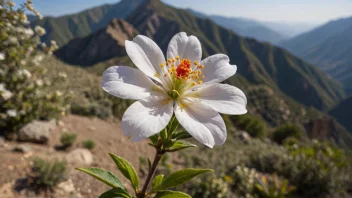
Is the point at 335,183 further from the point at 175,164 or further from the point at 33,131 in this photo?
the point at 33,131

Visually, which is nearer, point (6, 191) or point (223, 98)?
point (223, 98)

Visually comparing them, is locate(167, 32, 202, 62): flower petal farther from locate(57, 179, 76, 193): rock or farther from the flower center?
locate(57, 179, 76, 193): rock

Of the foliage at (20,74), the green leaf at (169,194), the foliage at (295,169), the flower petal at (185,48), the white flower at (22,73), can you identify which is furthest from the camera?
the foliage at (295,169)

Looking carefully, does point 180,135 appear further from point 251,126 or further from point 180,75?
point 251,126

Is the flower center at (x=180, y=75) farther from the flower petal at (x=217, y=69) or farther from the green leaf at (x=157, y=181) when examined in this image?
the green leaf at (x=157, y=181)

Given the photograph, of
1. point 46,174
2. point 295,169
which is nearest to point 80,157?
point 46,174

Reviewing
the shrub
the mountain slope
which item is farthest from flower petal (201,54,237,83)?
the mountain slope

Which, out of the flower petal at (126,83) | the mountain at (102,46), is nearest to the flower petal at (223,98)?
the flower petal at (126,83)
